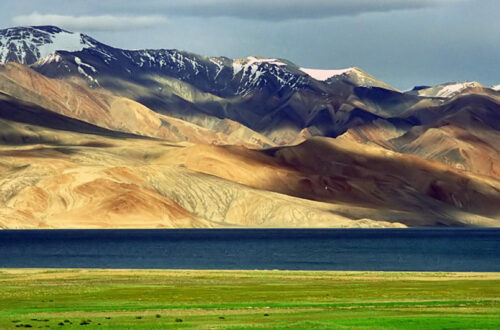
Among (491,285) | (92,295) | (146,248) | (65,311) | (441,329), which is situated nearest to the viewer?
(441,329)

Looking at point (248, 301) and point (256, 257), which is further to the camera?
point (256, 257)

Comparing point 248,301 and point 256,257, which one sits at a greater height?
point 248,301

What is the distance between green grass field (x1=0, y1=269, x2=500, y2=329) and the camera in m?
53.3

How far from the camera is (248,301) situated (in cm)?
6669

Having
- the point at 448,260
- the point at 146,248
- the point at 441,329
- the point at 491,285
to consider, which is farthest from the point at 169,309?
the point at 146,248

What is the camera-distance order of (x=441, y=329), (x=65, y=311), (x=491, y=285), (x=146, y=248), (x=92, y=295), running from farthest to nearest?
(x=146, y=248), (x=491, y=285), (x=92, y=295), (x=65, y=311), (x=441, y=329)

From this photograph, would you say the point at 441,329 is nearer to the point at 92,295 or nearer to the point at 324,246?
the point at 92,295

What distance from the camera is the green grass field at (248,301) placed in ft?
175

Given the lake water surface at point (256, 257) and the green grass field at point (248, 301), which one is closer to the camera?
the green grass field at point (248, 301)

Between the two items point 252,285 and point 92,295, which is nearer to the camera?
point 92,295

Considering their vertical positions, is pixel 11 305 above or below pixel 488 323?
below

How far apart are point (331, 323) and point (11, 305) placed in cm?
2089

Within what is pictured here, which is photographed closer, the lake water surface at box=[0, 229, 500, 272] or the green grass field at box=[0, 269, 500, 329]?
the green grass field at box=[0, 269, 500, 329]

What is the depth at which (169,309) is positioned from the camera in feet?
202
